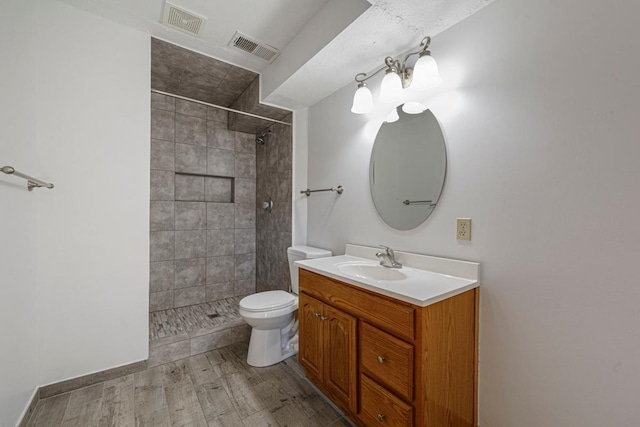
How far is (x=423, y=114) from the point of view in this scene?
1.51m

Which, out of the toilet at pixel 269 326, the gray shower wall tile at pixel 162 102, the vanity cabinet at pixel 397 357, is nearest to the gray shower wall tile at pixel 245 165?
the gray shower wall tile at pixel 162 102

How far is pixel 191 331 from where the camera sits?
216cm

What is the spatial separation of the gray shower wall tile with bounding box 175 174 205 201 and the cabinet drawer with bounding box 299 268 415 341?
202cm

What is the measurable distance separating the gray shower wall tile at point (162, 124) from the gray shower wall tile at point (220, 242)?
1.15 m

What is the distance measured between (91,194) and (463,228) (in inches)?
88.0

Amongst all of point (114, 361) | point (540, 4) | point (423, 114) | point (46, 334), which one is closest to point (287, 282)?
point (114, 361)

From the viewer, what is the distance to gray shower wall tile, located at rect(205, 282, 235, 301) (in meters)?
3.07

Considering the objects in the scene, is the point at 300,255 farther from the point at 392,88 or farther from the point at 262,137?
the point at 262,137

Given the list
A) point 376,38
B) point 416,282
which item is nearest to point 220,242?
point 416,282

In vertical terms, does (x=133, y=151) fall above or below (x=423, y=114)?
below

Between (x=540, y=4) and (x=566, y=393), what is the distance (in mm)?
1567

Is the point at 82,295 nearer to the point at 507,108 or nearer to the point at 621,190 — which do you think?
the point at 507,108

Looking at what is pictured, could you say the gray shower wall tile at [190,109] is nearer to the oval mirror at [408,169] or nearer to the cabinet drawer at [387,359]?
the oval mirror at [408,169]

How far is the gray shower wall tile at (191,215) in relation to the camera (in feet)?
9.65
